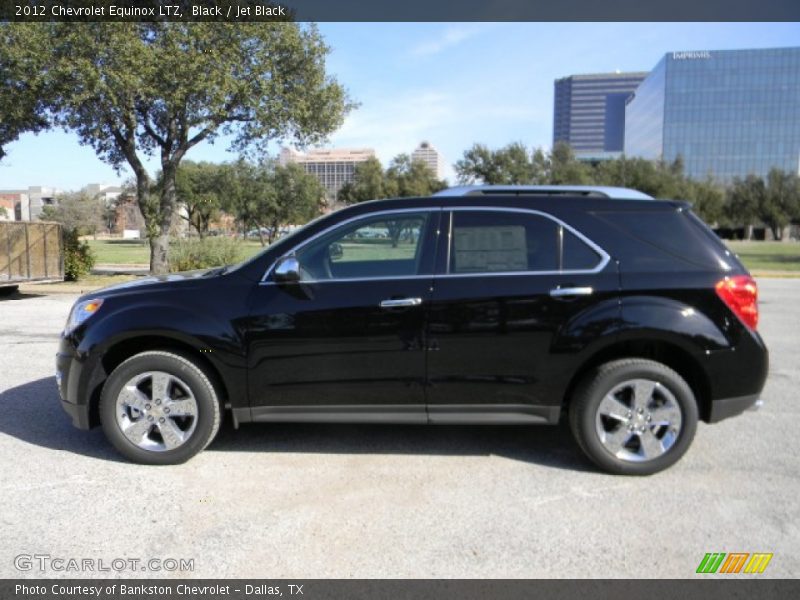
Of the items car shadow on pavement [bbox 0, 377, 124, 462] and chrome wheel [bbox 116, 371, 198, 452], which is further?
car shadow on pavement [bbox 0, 377, 124, 462]

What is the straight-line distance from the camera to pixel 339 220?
4137 mm

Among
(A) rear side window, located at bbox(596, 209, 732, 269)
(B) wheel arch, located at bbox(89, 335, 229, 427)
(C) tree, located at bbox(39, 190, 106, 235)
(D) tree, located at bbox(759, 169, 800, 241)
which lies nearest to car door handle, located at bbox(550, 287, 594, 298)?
(A) rear side window, located at bbox(596, 209, 732, 269)

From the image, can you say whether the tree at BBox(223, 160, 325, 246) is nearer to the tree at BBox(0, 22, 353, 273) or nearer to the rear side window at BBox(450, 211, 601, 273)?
the tree at BBox(0, 22, 353, 273)

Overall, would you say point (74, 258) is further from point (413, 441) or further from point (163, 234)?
point (413, 441)

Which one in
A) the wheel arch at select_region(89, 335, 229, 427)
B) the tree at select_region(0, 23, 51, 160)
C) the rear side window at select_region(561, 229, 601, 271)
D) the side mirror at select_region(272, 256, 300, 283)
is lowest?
the wheel arch at select_region(89, 335, 229, 427)

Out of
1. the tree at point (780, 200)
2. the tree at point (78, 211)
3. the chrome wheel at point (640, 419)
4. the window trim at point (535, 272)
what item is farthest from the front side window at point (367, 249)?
the tree at point (78, 211)

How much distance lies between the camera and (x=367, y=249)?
167 inches

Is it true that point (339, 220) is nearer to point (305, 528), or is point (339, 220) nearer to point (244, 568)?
point (305, 528)

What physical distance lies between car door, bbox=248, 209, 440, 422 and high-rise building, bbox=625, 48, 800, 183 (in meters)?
124

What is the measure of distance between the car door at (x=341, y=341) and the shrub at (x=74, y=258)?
15.6 metres

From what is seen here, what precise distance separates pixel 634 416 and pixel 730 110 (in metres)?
139

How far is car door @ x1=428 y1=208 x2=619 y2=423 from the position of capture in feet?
12.6

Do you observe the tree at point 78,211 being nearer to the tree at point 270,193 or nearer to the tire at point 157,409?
the tree at point 270,193
